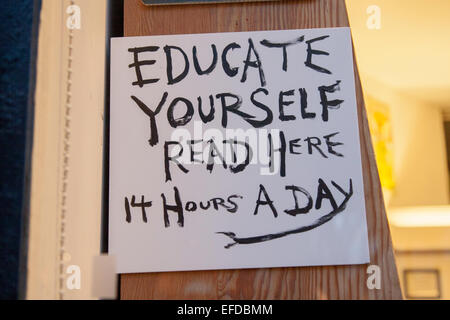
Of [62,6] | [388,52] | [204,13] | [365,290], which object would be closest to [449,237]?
[388,52]

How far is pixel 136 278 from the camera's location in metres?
0.51

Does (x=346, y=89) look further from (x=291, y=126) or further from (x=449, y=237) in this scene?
(x=449, y=237)

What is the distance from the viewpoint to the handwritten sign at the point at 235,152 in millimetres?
502

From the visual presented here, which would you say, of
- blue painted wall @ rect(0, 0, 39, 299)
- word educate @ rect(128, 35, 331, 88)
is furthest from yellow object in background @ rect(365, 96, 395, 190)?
blue painted wall @ rect(0, 0, 39, 299)

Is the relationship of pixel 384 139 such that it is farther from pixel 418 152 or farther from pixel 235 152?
pixel 235 152

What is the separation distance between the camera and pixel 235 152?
0.52 meters

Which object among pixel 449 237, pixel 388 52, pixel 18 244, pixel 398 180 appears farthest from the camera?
pixel 398 180

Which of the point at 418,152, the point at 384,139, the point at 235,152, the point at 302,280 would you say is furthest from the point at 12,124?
the point at 418,152

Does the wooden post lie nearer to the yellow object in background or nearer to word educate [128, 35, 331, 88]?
word educate [128, 35, 331, 88]

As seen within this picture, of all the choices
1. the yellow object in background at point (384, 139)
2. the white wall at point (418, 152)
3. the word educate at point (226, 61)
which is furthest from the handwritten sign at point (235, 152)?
the white wall at point (418, 152)

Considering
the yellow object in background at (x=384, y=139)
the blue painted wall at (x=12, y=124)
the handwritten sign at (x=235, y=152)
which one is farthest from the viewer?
the yellow object in background at (x=384, y=139)

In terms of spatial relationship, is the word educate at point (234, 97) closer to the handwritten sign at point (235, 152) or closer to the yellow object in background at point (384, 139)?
the handwritten sign at point (235, 152)

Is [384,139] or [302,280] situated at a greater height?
[384,139]
